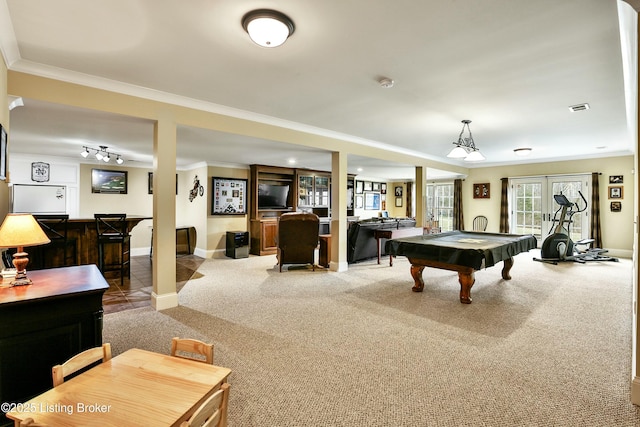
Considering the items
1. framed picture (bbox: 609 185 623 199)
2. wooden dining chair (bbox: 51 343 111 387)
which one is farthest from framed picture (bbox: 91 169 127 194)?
framed picture (bbox: 609 185 623 199)

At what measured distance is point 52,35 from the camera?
2.36 metres

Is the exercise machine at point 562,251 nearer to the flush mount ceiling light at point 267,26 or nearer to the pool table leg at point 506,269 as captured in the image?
the pool table leg at point 506,269

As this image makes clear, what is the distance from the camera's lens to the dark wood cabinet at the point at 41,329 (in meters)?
1.65

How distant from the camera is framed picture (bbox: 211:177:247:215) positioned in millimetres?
7496

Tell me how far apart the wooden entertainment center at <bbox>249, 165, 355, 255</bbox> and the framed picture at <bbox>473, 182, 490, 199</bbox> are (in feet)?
15.1

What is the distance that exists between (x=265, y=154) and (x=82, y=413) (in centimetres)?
557

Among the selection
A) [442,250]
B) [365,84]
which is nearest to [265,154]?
[365,84]

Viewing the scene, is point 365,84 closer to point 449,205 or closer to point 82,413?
point 82,413

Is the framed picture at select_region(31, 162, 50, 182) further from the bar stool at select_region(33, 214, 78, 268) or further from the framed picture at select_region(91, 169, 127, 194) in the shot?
the bar stool at select_region(33, 214, 78, 268)

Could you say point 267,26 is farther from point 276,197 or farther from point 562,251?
point 562,251

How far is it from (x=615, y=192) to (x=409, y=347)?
25.9ft

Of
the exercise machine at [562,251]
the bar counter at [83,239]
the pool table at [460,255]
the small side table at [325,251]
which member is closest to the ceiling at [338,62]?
the bar counter at [83,239]

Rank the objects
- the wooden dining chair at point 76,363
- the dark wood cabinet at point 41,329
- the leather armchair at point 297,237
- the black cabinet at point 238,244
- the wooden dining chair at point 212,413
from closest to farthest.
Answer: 1. the wooden dining chair at point 212,413
2. the wooden dining chair at point 76,363
3. the dark wood cabinet at point 41,329
4. the leather armchair at point 297,237
5. the black cabinet at point 238,244

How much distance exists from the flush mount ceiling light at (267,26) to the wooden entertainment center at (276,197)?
5.37 m
